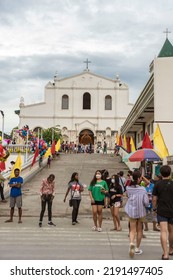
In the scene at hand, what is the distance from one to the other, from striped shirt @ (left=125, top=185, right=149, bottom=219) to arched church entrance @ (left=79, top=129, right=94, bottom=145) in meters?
52.8

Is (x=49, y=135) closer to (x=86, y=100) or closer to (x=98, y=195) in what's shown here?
(x=86, y=100)

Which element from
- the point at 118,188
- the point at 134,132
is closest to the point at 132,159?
the point at 118,188

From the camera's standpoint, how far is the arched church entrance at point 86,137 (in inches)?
2397

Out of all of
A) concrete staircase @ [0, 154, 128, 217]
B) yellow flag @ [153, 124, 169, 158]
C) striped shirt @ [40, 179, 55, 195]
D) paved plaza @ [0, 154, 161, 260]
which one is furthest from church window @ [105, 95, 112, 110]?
striped shirt @ [40, 179, 55, 195]

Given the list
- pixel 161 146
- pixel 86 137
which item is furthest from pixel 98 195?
pixel 86 137

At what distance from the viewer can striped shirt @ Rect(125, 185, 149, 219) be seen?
786cm

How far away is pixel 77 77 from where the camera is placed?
209ft

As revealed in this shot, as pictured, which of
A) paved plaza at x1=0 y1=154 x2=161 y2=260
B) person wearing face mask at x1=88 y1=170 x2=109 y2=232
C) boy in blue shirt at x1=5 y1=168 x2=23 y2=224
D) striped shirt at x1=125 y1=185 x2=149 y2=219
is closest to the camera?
paved plaza at x1=0 y1=154 x2=161 y2=260

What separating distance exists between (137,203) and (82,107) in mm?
55089

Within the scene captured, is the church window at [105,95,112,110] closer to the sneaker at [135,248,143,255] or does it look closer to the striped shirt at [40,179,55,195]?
the striped shirt at [40,179,55,195]

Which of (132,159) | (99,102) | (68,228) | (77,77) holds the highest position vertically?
(77,77)

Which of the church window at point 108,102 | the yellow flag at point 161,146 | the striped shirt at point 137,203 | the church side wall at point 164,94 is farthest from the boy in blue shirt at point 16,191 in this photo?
the church window at point 108,102

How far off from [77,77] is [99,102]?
5.29m

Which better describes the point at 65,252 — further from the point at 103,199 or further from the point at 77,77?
the point at 77,77
